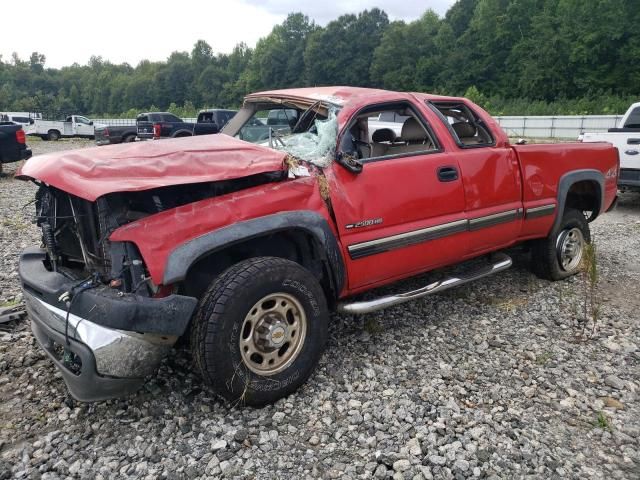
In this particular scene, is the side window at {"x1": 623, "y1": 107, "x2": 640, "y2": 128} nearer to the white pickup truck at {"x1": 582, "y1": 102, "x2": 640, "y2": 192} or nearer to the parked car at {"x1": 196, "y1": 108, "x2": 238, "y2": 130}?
the white pickup truck at {"x1": 582, "y1": 102, "x2": 640, "y2": 192}

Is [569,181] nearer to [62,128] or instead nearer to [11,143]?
[11,143]

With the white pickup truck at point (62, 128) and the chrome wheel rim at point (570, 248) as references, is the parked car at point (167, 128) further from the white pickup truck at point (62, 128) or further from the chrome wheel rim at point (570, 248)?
the chrome wheel rim at point (570, 248)

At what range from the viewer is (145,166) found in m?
2.69

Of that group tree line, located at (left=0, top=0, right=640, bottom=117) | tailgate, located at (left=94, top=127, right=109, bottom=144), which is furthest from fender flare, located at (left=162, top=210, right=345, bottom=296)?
tree line, located at (left=0, top=0, right=640, bottom=117)

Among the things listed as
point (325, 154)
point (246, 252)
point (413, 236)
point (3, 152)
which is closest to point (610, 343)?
point (413, 236)

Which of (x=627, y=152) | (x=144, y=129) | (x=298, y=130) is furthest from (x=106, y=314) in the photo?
(x=144, y=129)

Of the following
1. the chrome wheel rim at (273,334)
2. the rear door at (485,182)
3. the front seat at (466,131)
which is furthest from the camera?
the front seat at (466,131)

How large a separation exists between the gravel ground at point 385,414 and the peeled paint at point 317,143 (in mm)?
1361

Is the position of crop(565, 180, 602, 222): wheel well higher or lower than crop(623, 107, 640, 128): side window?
lower

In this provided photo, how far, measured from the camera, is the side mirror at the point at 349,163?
320 cm

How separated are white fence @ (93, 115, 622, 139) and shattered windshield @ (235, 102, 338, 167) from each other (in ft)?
71.3

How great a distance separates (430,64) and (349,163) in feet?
222

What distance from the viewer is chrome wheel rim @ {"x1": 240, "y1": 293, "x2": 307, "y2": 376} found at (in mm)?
2777

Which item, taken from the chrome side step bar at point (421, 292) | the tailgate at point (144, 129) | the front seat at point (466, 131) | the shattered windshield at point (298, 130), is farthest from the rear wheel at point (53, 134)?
the chrome side step bar at point (421, 292)
